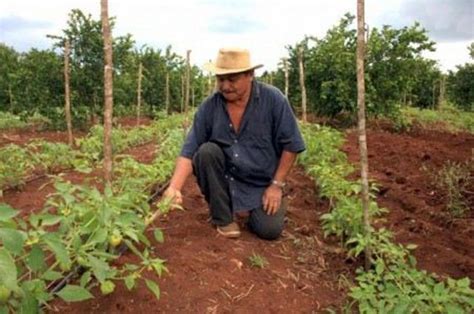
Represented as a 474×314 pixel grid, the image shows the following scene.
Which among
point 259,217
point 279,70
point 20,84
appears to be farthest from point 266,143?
point 279,70

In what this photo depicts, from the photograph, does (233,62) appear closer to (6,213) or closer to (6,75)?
(6,213)

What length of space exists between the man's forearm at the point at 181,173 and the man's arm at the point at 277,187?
0.58 meters

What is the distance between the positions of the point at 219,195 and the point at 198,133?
465mm

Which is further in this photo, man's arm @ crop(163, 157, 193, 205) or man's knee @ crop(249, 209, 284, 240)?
man's knee @ crop(249, 209, 284, 240)

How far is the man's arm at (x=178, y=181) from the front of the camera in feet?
10.8

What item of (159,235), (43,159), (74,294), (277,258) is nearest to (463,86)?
(43,159)

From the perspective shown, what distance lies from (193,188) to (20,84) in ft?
42.4

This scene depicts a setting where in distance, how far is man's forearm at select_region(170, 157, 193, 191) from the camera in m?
3.46

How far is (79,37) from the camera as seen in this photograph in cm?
1578

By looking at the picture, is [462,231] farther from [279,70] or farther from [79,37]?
[279,70]

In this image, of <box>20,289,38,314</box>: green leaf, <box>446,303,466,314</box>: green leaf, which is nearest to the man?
<box>446,303,466,314</box>: green leaf

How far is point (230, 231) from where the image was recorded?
12.3 feet

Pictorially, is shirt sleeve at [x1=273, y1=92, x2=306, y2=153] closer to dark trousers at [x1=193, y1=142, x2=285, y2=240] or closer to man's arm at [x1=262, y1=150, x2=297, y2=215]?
man's arm at [x1=262, y1=150, x2=297, y2=215]

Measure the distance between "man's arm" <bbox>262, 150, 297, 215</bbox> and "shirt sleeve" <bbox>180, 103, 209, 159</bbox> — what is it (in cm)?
57
